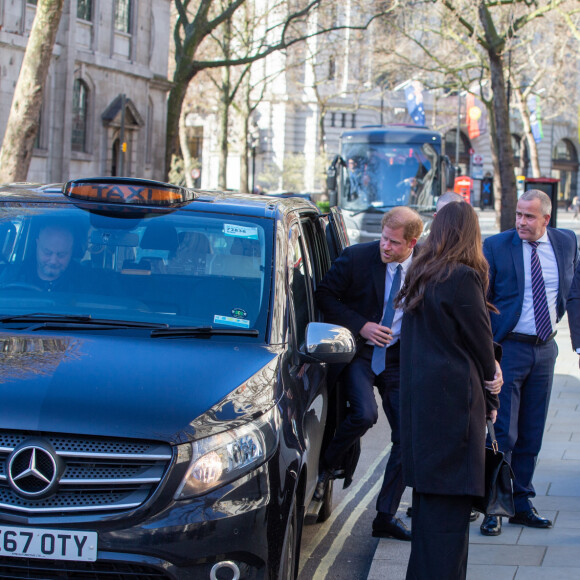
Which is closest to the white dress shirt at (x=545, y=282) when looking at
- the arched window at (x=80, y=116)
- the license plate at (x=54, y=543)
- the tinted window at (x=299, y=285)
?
the tinted window at (x=299, y=285)

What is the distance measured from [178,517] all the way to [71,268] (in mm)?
1509

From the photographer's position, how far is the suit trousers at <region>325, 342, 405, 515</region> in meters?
5.50

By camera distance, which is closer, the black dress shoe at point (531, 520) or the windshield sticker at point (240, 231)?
the windshield sticker at point (240, 231)

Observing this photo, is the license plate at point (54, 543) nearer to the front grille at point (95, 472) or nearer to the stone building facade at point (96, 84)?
the front grille at point (95, 472)

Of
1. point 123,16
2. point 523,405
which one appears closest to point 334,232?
point 523,405

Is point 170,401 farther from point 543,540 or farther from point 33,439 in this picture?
point 543,540

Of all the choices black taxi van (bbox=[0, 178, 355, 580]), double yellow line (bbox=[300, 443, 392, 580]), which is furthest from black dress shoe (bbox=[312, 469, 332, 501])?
black taxi van (bbox=[0, 178, 355, 580])

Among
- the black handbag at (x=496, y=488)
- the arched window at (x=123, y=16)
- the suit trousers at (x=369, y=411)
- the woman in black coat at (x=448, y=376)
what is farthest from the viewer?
the arched window at (x=123, y=16)

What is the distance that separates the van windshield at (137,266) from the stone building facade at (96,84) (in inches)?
1004

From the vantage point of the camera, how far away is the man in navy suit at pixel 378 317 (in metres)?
5.62

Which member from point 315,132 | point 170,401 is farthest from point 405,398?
point 315,132

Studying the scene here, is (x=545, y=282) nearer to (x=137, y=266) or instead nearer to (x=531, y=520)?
(x=531, y=520)

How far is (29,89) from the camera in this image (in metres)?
15.9

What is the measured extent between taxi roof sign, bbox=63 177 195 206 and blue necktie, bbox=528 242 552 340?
7.40ft
